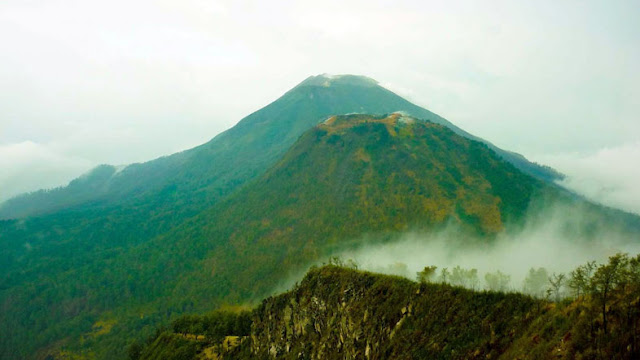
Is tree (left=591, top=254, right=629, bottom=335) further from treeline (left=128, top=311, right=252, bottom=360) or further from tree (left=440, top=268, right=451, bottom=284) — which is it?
treeline (left=128, top=311, right=252, bottom=360)

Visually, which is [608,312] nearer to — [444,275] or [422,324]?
[422,324]

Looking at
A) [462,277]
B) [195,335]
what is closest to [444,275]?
[462,277]

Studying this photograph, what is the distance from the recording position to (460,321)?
2457 inches

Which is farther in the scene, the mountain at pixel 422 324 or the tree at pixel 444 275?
the tree at pixel 444 275

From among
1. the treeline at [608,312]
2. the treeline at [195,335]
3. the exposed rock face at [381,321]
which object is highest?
the treeline at [608,312]

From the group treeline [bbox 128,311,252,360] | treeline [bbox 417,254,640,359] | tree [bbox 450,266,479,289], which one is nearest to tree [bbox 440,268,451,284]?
tree [bbox 450,266,479,289]

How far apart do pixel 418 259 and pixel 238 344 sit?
90958mm

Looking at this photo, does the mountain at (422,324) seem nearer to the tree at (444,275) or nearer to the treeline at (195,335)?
the tree at (444,275)

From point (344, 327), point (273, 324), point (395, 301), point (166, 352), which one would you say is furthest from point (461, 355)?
point (166, 352)

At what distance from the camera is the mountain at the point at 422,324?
4381cm

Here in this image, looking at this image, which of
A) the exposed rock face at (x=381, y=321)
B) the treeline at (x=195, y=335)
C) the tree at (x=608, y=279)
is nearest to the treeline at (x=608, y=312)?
the tree at (x=608, y=279)

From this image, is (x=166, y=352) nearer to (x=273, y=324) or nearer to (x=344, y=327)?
(x=273, y=324)

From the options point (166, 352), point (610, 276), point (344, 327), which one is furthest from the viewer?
point (166, 352)

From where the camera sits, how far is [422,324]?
67.2 meters
